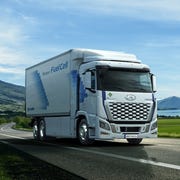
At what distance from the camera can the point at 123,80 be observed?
1784 cm

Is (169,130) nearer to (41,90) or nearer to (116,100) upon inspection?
(41,90)

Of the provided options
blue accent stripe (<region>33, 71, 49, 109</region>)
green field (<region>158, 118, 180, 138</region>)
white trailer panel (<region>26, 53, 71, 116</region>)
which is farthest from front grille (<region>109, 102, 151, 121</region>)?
green field (<region>158, 118, 180, 138</region>)

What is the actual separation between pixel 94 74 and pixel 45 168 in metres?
7.27

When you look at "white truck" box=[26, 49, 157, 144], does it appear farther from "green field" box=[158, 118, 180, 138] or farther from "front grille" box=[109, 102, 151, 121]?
"green field" box=[158, 118, 180, 138]

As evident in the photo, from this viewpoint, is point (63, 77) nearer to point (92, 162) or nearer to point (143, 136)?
point (143, 136)

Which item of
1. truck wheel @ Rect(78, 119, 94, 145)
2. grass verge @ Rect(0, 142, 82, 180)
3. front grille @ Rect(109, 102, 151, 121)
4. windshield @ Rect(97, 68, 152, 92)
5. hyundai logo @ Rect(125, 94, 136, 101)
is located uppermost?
windshield @ Rect(97, 68, 152, 92)

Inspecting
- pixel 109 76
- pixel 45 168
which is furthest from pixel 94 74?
pixel 45 168

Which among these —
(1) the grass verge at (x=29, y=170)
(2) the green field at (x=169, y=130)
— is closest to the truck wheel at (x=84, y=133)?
(1) the grass verge at (x=29, y=170)

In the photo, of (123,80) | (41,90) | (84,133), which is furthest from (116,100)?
(41,90)

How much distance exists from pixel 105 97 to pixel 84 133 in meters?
1.71

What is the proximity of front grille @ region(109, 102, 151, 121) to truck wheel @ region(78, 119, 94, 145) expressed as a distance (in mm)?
1249

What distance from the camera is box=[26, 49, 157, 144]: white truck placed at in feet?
57.1

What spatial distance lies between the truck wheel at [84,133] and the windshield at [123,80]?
1.61m

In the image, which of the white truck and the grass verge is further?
the white truck
